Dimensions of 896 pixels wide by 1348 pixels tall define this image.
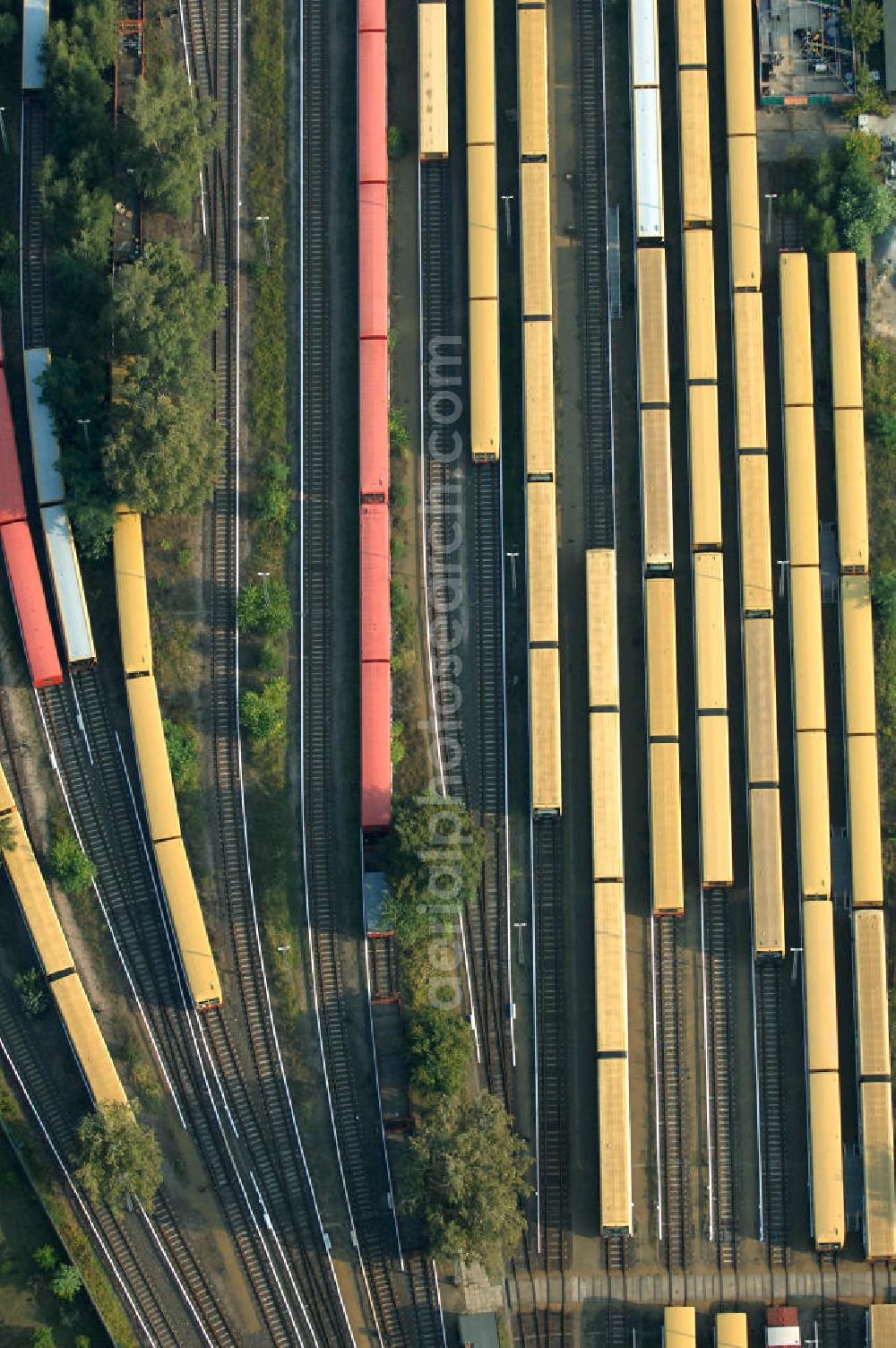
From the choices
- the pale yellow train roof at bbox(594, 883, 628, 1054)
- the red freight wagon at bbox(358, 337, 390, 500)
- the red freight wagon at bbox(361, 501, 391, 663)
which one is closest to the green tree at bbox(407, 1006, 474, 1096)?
the pale yellow train roof at bbox(594, 883, 628, 1054)

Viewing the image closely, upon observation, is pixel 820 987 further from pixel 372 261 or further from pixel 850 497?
pixel 372 261

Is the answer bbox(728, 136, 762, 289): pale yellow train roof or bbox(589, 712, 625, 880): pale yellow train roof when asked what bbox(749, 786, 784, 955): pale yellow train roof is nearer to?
bbox(589, 712, 625, 880): pale yellow train roof

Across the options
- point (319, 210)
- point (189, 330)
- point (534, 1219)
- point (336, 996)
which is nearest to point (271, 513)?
point (189, 330)

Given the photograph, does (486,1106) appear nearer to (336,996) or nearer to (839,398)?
(336,996)

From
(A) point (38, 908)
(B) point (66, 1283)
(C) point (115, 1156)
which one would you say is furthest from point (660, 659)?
(B) point (66, 1283)

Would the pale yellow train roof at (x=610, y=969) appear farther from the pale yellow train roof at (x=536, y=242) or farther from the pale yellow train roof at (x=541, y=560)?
the pale yellow train roof at (x=536, y=242)

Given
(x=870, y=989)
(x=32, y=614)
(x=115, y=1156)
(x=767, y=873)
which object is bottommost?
(x=115, y=1156)
